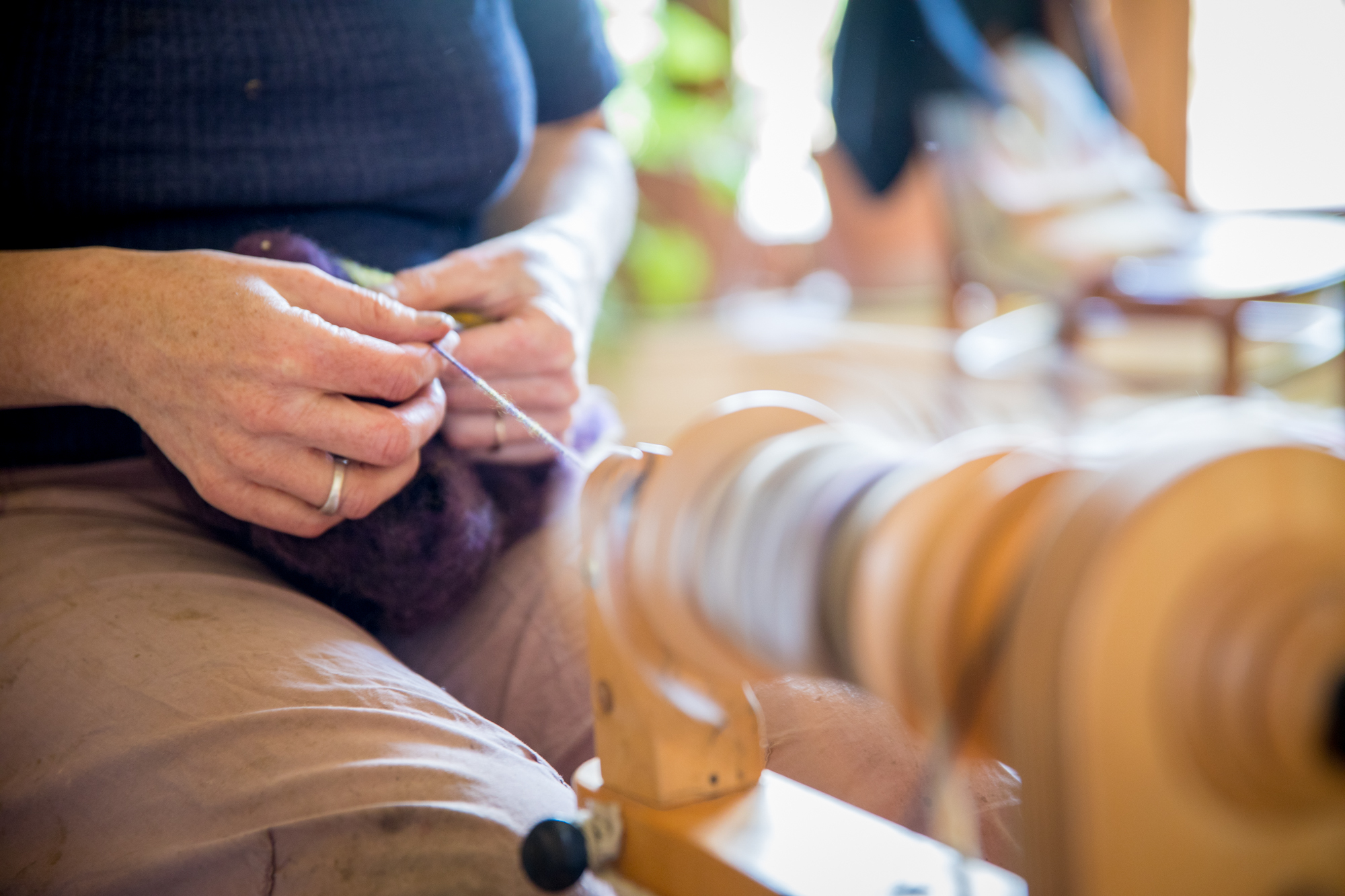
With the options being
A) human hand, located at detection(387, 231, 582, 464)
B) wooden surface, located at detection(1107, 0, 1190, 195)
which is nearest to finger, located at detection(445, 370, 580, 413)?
human hand, located at detection(387, 231, 582, 464)

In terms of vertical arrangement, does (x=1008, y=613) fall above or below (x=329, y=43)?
below

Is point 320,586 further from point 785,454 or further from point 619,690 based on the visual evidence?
point 785,454

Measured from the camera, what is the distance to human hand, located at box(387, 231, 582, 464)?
62cm

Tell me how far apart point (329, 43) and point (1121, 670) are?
0.64 m

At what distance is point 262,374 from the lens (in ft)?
1.72

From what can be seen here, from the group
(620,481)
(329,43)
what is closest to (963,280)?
(329,43)

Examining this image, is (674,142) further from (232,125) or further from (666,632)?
(666,632)

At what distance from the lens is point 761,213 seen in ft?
13.1

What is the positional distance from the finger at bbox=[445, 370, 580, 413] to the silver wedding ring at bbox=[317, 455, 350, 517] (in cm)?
9

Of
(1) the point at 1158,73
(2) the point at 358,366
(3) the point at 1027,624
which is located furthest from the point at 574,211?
(1) the point at 1158,73

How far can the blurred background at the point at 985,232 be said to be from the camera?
2.14m

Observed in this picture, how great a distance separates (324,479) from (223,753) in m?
0.15

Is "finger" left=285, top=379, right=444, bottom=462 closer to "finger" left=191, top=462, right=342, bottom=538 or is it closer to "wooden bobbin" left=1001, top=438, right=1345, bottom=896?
"finger" left=191, top=462, right=342, bottom=538

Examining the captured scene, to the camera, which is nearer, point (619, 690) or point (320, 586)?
point (619, 690)
